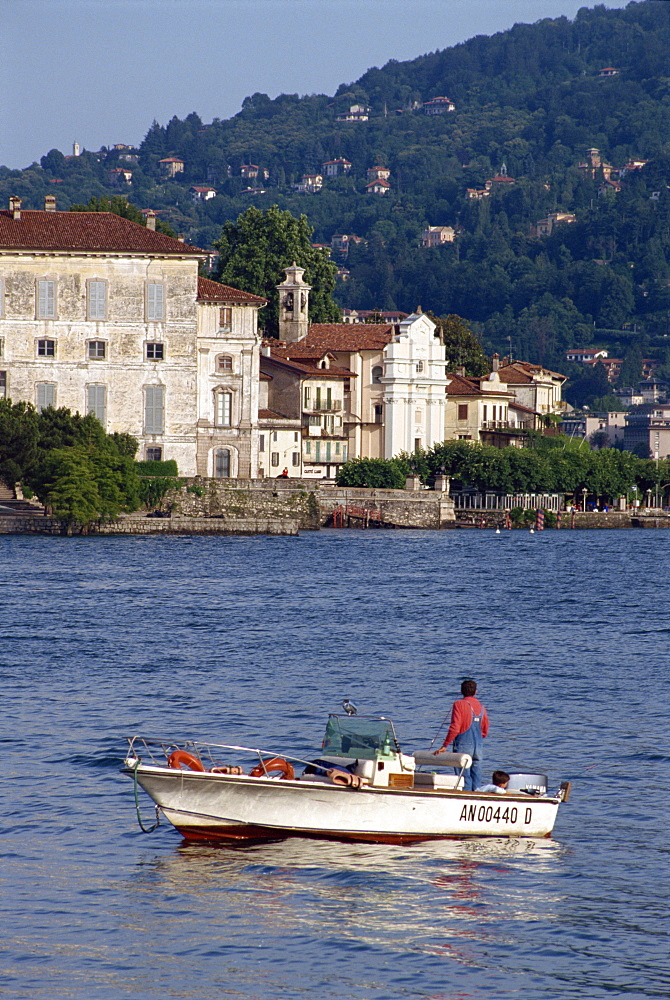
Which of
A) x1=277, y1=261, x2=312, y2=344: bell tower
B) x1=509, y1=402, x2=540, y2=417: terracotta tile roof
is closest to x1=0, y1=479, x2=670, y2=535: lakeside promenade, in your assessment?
x1=277, y1=261, x2=312, y2=344: bell tower

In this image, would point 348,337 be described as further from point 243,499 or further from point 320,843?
point 320,843

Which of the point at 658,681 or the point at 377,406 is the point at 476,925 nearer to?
the point at 658,681

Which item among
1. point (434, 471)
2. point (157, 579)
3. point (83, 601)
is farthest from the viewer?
point (434, 471)

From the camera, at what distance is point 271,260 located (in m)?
111

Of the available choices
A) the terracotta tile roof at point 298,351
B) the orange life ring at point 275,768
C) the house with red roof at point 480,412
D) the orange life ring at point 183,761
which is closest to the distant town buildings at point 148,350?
the terracotta tile roof at point 298,351

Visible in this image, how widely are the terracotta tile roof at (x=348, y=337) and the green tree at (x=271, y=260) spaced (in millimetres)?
5513

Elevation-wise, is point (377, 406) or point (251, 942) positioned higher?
point (377, 406)

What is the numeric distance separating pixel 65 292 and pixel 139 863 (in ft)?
212

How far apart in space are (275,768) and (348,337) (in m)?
86.5

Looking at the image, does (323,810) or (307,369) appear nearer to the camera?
(323,810)

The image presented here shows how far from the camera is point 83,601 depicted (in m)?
47.9

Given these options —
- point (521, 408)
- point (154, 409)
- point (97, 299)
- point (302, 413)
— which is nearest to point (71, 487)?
point (154, 409)

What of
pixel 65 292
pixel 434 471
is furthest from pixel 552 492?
pixel 65 292

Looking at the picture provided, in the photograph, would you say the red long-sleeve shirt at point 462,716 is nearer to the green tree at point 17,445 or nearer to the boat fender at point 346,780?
the boat fender at point 346,780
